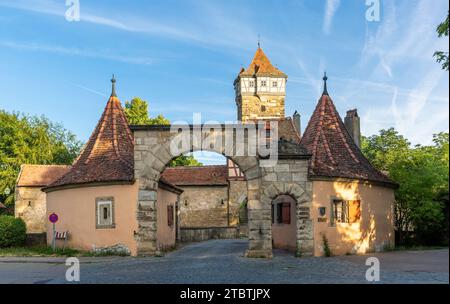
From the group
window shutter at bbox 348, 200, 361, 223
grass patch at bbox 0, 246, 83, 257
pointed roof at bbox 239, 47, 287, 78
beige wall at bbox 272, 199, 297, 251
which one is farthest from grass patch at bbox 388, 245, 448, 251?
pointed roof at bbox 239, 47, 287, 78

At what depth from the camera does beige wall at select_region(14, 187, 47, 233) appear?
3762 cm

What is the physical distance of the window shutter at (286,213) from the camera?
21750mm

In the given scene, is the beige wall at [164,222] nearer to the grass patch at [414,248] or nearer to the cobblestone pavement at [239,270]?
the cobblestone pavement at [239,270]

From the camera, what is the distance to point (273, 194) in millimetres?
18359

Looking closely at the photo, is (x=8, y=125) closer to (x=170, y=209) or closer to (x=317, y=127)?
(x=170, y=209)

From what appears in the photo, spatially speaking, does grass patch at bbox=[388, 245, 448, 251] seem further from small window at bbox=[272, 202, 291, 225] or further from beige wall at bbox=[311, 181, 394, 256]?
small window at bbox=[272, 202, 291, 225]

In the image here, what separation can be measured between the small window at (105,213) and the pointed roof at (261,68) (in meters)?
32.7

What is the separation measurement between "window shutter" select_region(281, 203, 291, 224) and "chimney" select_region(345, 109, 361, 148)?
6.88m

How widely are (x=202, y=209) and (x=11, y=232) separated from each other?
780 inches

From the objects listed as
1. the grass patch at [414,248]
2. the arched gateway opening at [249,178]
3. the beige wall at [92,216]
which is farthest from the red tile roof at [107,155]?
the grass patch at [414,248]

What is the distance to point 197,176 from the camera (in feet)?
138

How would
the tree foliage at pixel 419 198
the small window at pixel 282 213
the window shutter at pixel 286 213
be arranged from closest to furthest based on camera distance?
the window shutter at pixel 286 213, the small window at pixel 282 213, the tree foliage at pixel 419 198
